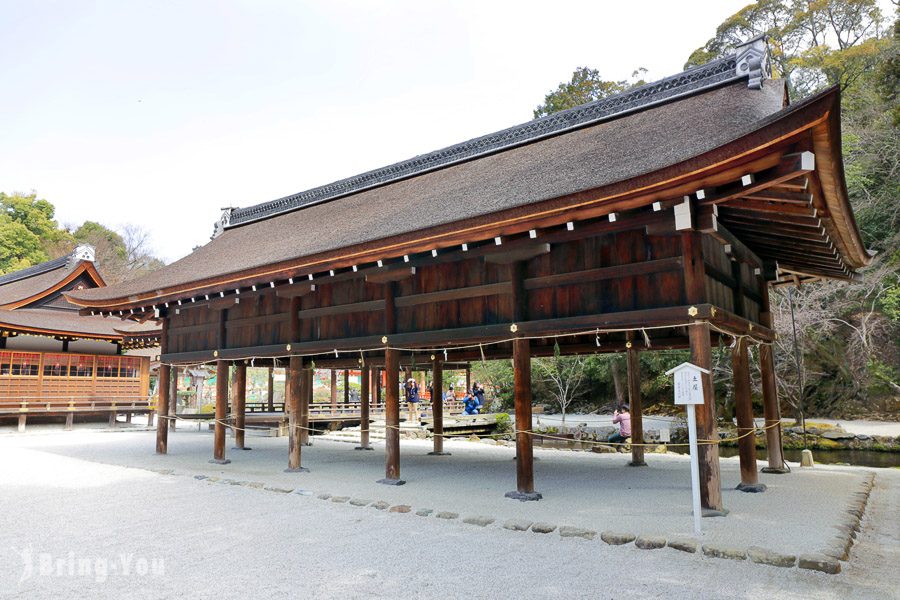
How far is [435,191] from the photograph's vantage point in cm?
1075

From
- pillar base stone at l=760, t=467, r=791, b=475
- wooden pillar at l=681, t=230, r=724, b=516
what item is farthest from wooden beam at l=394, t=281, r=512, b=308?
pillar base stone at l=760, t=467, r=791, b=475

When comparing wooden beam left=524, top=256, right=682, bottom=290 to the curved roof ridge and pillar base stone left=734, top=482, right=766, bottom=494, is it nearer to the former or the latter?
pillar base stone left=734, top=482, right=766, bottom=494

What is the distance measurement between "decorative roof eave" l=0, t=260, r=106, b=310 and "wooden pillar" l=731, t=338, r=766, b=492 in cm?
2439

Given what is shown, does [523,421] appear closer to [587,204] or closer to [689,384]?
[689,384]

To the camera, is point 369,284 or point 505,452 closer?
point 369,284

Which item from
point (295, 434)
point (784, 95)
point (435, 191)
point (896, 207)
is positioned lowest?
point (295, 434)

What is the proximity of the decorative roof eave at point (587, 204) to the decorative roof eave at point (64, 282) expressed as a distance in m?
16.3

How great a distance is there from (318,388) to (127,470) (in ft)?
133

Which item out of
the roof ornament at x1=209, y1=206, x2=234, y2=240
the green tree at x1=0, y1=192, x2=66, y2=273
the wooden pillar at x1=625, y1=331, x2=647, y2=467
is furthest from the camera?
the green tree at x1=0, y1=192, x2=66, y2=273

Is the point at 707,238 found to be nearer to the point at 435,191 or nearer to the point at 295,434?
the point at 435,191

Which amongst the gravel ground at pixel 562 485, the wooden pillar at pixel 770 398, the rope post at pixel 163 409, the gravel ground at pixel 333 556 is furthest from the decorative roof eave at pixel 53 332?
the wooden pillar at pixel 770 398

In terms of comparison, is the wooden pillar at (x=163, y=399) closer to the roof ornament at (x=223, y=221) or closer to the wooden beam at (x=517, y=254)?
the roof ornament at (x=223, y=221)

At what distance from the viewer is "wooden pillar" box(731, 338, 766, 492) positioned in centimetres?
794

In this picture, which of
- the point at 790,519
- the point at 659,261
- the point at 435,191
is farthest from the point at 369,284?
the point at 790,519
